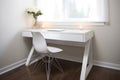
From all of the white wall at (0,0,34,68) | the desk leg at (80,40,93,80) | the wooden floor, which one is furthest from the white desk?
the white wall at (0,0,34,68)

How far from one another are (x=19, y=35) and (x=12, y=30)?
219mm

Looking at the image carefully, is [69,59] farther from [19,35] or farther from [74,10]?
[19,35]

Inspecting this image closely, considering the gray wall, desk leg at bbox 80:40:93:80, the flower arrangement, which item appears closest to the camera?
desk leg at bbox 80:40:93:80

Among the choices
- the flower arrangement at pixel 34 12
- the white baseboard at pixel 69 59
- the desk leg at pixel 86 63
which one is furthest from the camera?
the flower arrangement at pixel 34 12

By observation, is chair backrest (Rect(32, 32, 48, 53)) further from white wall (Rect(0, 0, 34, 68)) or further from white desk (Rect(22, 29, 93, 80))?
white wall (Rect(0, 0, 34, 68))

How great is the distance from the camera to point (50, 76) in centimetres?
227

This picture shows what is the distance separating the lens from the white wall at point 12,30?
2449 millimetres

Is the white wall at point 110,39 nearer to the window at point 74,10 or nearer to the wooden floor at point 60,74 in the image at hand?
the window at point 74,10

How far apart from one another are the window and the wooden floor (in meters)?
0.99

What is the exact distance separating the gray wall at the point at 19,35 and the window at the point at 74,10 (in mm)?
164

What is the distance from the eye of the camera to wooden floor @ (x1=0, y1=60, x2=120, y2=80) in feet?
7.15

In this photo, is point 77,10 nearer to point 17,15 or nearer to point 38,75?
point 17,15

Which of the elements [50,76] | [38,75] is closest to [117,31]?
[50,76]

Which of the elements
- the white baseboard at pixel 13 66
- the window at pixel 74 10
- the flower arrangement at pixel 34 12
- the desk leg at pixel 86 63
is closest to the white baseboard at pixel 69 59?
the white baseboard at pixel 13 66
